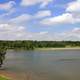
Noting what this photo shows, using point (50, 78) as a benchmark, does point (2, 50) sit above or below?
above

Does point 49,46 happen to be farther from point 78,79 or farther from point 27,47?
point 78,79

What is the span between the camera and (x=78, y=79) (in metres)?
37.1

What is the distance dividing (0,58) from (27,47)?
11479 cm

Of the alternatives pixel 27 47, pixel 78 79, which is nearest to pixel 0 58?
pixel 78 79

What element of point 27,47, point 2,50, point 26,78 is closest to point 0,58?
point 2,50

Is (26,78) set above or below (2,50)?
below

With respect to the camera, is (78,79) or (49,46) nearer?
(78,79)

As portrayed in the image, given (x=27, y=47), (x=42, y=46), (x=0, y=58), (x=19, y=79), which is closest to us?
(x=19, y=79)

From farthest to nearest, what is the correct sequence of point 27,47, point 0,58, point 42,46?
1. point 42,46
2. point 27,47
3. point 0,58

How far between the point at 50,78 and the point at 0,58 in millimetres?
11715

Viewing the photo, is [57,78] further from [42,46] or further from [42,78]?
[42,46]

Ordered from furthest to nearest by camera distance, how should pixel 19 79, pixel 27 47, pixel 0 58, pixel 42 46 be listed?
pixel 42 46 → pixel 27 47 → pixel 0 58 → pixel 19 79

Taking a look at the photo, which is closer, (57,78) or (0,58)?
(57,78)

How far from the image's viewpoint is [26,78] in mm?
36938
